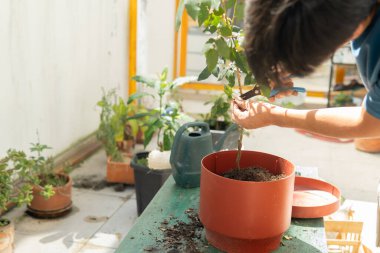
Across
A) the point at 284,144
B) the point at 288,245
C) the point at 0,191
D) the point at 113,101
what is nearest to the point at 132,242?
the point at 288,245

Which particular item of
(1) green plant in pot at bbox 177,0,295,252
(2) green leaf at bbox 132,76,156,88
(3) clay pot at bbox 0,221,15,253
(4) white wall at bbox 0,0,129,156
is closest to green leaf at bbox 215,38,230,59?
(1) green plant in pot at bbox 177,0,295,252

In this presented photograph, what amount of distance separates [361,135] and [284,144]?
3097 millimetres

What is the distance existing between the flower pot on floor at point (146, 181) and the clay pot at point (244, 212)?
1241 millimetres

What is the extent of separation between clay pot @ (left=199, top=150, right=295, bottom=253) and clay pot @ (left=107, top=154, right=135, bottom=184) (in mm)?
1839

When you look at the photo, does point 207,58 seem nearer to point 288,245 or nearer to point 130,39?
point 288,245

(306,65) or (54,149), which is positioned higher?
(306,65)

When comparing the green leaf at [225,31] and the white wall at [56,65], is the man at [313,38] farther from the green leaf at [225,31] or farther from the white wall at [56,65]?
the white wall at [56,65]

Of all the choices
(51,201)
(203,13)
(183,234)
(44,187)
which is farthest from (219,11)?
(51,201)

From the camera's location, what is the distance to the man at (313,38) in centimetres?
98

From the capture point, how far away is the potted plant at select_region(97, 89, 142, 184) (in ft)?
10.5

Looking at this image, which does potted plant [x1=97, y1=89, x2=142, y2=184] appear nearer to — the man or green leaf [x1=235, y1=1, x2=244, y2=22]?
green leaf [x1=235, y1=1, x2=244, y2=22]

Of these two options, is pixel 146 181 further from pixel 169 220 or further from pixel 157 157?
pixel 169 220

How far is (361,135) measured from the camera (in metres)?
→ 1.25

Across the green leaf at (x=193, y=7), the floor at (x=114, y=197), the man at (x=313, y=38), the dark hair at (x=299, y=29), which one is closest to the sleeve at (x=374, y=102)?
the man at (x=313, y=38)
